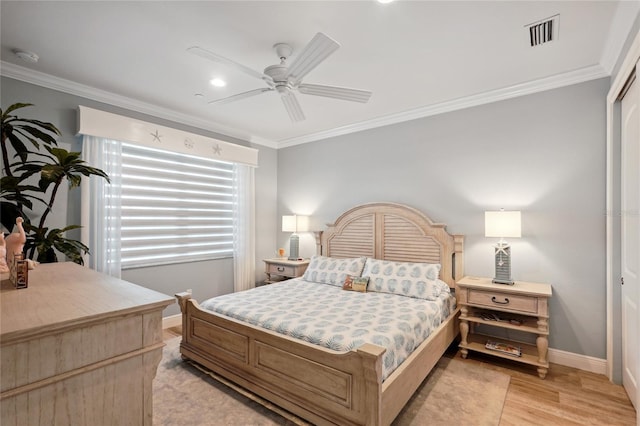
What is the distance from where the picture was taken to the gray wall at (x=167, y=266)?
9.36 feet

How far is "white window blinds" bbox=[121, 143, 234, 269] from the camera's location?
3531 millimetres

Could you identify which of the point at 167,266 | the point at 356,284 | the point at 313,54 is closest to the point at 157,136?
the point at 167,266

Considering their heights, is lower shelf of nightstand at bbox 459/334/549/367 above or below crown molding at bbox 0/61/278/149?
below

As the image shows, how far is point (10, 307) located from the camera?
0.85m

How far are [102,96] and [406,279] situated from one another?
12.3ft

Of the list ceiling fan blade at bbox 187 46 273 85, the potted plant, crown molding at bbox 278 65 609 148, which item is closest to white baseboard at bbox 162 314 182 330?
the potted plant

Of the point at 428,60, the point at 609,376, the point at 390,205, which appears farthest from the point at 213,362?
the point at 609,376

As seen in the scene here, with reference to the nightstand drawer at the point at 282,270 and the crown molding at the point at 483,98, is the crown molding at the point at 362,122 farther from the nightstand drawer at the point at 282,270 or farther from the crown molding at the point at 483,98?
the nightstand drawer at the point at 282,270

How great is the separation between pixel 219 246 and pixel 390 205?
2513mm

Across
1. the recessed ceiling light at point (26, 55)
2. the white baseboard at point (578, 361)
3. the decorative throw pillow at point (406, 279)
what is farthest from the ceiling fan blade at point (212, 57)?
the white baseboard at point (578, 361)

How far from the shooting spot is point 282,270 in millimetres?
4352

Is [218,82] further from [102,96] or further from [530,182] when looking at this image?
[530,182]

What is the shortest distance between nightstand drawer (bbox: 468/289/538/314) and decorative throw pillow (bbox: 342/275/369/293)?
102 cm

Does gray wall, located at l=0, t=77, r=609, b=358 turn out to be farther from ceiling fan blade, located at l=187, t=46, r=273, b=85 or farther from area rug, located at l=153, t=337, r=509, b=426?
ceiling fan blade, located at l=187, t=46, r=273, b=85
